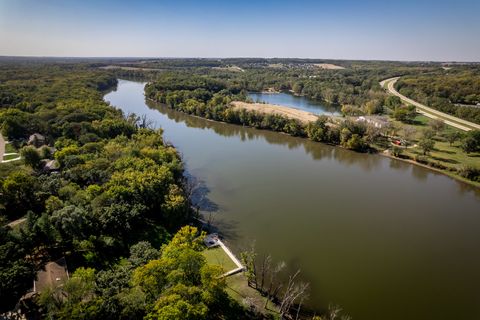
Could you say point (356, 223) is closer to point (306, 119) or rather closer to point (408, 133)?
point (408, 133)

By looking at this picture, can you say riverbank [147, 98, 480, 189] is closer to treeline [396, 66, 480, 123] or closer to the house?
treeline [396, 66, 480, 123]

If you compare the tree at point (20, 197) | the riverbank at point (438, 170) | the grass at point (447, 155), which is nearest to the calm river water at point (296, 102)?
the grass at point (447, 155)

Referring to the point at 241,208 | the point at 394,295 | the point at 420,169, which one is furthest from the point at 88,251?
the point at 420,169

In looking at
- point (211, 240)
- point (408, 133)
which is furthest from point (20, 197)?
point (408, 133)

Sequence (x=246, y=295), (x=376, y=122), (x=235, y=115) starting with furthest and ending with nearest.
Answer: (x=235, y=115) < (x=376, y=122) < (x=246, y=295)

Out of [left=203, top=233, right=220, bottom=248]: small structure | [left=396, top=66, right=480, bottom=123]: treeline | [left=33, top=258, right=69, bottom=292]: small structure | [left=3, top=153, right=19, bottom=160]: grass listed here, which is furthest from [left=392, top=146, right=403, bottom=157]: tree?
[left=3, top=153, right=19, bottom=160]: grass

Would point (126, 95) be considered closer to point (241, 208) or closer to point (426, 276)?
point (241, 208)
